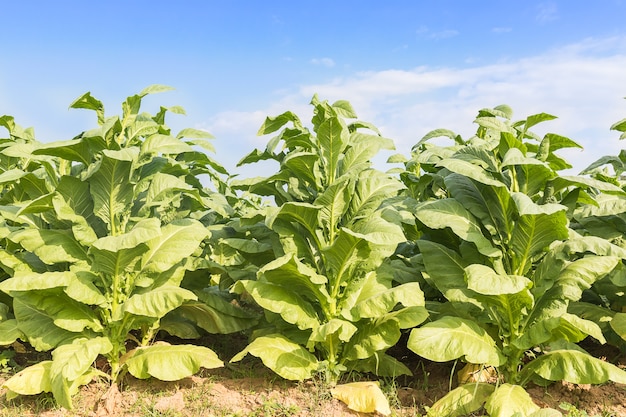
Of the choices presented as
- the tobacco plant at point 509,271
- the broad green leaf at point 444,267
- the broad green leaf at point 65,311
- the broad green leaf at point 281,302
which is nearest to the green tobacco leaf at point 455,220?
the tobacco plant at point 509,271

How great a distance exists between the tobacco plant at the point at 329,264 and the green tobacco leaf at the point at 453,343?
0.22 meters

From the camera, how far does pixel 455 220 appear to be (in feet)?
13.0

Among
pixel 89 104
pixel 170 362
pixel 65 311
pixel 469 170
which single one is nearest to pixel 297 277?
pixel 170 362

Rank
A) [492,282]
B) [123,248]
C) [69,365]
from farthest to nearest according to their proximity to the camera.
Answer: [69,365] < [123,248] < [492,282]

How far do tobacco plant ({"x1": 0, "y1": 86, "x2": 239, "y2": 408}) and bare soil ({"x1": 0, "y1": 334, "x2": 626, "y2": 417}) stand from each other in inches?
7.2

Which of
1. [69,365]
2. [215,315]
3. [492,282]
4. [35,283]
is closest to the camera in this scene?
[492,282]

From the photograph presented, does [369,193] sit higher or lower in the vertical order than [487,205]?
higher

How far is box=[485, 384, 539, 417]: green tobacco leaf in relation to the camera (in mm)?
3676

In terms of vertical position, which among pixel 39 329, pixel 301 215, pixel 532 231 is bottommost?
pixel 39 329

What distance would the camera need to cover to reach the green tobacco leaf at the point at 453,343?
3.72 meters

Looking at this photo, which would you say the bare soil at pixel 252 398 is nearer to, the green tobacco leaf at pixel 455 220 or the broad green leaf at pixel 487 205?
the green tobacco leaf at pixel 455 220

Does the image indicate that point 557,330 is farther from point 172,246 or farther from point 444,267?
point 172,246

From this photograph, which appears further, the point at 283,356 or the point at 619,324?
the point at 619,324

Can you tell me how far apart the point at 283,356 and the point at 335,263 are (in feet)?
2.67
